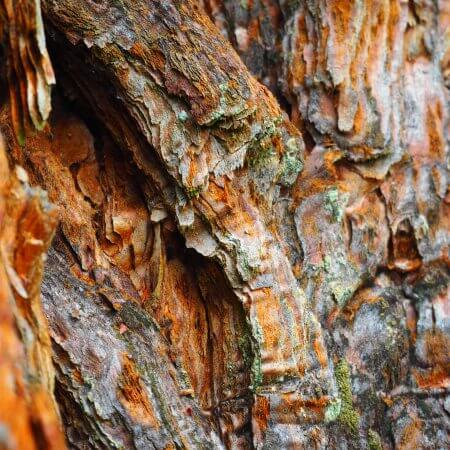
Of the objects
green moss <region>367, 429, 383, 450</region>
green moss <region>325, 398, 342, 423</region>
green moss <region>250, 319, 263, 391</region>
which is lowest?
green moss <region>367, 429, 383, 450</region>

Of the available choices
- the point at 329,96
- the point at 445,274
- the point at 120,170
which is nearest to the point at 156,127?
the point at 120,170

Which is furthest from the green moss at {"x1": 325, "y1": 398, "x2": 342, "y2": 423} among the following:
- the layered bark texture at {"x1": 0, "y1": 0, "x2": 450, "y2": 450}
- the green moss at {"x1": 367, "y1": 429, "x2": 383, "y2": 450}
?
the green moss at {"x1": 367, "y1": 429, "x2": 383, "y2": 450}

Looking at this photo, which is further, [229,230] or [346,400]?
[346,400]

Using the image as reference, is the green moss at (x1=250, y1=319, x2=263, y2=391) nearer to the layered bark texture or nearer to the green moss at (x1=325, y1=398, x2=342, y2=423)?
the layered bark texture

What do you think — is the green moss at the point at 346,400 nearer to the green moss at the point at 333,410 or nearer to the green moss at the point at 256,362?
the green moss at the point at 333,410

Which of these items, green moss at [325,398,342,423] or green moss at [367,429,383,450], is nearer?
green moss at [325,398,342,423]

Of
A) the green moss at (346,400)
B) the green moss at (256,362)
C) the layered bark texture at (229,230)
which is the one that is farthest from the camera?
the green moss at (346,400)

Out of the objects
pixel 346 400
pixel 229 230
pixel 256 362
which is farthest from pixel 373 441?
pixel 229 230

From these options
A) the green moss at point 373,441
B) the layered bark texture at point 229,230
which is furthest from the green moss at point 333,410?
the green moss at point 373,441

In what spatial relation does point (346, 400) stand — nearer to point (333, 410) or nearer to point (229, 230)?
point (333, 410)
